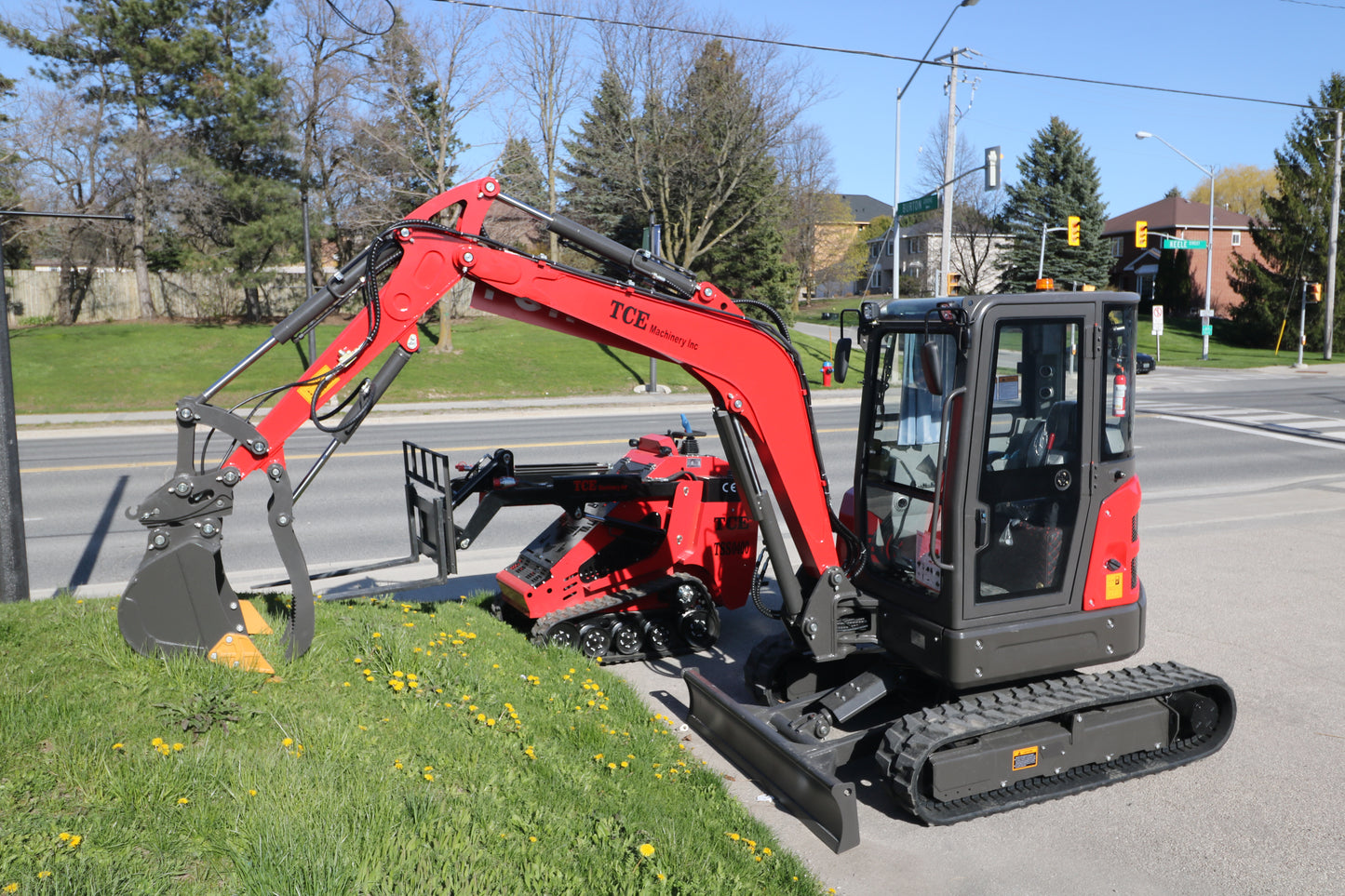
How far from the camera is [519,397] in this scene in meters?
28.4

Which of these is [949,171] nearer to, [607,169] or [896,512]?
[607,169]

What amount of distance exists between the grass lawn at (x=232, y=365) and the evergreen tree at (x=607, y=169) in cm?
547

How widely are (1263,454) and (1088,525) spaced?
14.2 m

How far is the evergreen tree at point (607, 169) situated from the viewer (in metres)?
34.6

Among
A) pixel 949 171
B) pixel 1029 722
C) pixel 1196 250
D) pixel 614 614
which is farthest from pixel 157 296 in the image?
pixel 1196 250

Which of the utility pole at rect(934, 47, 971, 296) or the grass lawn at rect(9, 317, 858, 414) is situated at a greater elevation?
the utility pole at rect(934, 47, 971, 296)

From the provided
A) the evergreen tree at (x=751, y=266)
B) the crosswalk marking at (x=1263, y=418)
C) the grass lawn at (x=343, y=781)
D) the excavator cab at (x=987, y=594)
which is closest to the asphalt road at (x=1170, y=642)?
the excavator cab at (x=987, y=594)

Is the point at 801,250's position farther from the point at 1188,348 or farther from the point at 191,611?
the point at 191,611

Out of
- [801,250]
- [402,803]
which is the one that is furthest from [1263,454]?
[801,250]

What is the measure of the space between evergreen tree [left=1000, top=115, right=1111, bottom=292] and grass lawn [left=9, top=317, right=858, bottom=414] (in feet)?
74.8

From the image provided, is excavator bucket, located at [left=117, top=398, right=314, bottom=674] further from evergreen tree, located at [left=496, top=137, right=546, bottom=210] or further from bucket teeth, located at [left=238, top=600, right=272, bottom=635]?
evergreen tree, located at [left=496, top=137, right=546, bottom=210]

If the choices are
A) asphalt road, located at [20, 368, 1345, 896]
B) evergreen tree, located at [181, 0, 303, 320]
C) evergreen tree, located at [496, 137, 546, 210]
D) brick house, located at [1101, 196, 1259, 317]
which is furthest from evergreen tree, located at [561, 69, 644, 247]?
brick house, located at [1101, 196, 1259, 317]

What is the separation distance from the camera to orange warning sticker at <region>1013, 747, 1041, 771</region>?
16.9 ft

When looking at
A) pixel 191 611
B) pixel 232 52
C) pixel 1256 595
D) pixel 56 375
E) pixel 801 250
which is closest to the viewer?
pixel 191 611
